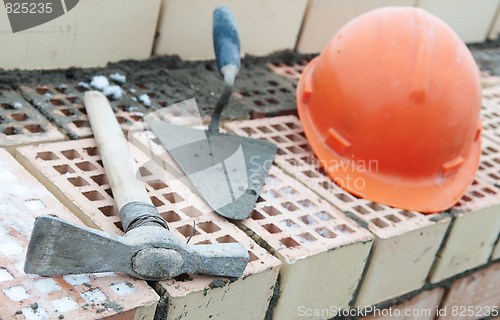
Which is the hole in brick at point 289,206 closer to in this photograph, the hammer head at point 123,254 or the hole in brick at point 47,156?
the hammer head at point 123,254

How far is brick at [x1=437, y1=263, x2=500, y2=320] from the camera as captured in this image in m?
2.45

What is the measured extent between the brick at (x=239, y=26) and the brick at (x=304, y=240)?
796 mm

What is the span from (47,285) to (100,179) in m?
0.56

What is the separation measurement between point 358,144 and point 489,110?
4.61 feet

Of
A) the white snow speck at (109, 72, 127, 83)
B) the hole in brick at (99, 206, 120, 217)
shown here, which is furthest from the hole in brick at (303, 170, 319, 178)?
the white snow speck at (109, 72, 127, 83)

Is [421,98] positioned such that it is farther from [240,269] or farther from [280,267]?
[240,269]

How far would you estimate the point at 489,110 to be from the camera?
3012mm

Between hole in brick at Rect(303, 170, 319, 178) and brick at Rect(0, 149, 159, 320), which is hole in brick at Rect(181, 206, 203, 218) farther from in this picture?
hole in brick at Rect(303, 170, 319, 178)

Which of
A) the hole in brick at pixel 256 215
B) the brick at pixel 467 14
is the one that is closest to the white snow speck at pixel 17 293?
the hole in brick at pixel 256 215

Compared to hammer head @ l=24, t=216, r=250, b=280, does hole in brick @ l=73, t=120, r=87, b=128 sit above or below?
below

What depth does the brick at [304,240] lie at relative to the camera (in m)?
1.55

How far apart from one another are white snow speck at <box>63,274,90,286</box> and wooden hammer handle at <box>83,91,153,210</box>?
27 centimetres

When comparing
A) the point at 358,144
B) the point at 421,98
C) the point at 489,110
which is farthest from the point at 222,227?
the point at 489,110

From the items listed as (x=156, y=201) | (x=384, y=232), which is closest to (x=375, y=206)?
(x=384, y=232)
